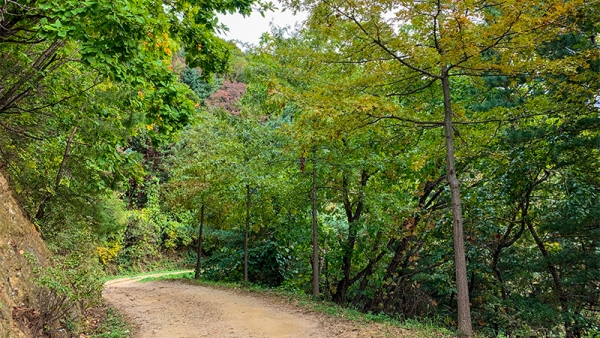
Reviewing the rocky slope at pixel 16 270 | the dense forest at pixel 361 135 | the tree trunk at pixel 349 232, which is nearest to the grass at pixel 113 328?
the dense forest at pixel 361 135

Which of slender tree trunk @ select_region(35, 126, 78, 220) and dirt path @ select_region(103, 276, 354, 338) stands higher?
slender tree trunk @ select_region(35, 126, 78, 220)

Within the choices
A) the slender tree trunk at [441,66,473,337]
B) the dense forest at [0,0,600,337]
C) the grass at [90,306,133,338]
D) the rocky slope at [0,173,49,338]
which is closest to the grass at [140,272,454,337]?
the slender tree trunk at [441,66,473,337]

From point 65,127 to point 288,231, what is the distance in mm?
6689

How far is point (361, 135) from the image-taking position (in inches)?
347

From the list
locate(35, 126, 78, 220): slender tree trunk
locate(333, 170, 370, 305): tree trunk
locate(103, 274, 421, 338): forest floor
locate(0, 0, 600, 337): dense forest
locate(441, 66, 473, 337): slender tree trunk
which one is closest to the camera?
locate(0, 0, 600, 337): dense forest

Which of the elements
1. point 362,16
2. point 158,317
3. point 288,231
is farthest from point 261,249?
point 362,16

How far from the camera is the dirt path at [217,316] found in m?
6.07

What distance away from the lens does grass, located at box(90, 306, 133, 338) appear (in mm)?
5719

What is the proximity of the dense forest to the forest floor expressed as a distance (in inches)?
55.4

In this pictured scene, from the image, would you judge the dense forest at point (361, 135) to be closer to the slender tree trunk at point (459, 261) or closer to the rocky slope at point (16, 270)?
the slender tree trunk at point (459, 261)

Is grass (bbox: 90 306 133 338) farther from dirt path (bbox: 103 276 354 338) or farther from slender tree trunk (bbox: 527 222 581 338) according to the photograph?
slender tree trunk (bbox: 527 222 581 338)

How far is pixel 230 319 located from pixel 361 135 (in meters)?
5.04

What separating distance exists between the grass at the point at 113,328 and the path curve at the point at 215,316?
18 centimetres

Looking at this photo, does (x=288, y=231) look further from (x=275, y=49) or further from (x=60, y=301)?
(x=60, y=301)
